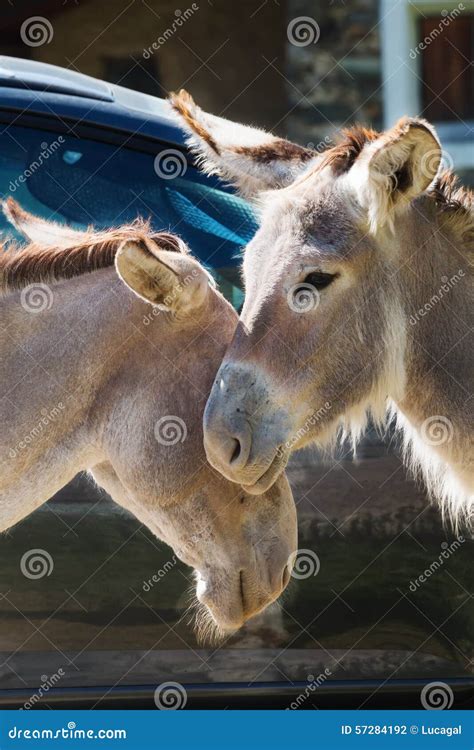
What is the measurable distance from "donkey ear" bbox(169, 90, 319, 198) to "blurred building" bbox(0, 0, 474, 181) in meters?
7.23

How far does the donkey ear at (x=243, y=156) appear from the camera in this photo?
373cm

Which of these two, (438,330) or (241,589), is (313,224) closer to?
(438,330)

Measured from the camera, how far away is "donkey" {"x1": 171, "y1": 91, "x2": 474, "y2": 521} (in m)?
3.30

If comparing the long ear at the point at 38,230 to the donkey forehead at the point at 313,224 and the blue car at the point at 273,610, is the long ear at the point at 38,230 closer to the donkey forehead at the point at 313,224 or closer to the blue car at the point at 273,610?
the blue car at the point at 273,610

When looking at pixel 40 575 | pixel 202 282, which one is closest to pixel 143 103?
pixel 202 282

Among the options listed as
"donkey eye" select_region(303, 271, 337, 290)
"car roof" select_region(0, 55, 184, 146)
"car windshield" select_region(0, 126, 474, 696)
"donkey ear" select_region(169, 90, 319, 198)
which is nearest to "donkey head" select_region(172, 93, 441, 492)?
"donkey eye" select_region(303, 271, 337, 290)

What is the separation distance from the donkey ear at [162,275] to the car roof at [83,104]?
1.06 metres

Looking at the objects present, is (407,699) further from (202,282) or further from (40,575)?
(202,282)

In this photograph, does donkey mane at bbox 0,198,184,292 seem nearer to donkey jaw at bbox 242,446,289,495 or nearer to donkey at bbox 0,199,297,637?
donkey at bbox 0,199,297,637

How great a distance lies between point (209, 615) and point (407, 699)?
989 millimetres

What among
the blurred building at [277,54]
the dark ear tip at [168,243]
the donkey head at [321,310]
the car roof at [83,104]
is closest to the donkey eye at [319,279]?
the donkey head at [321,310]

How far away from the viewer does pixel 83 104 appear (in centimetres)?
459

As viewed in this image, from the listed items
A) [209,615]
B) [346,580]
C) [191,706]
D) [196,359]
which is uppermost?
[196,359]

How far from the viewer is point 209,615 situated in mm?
3904
